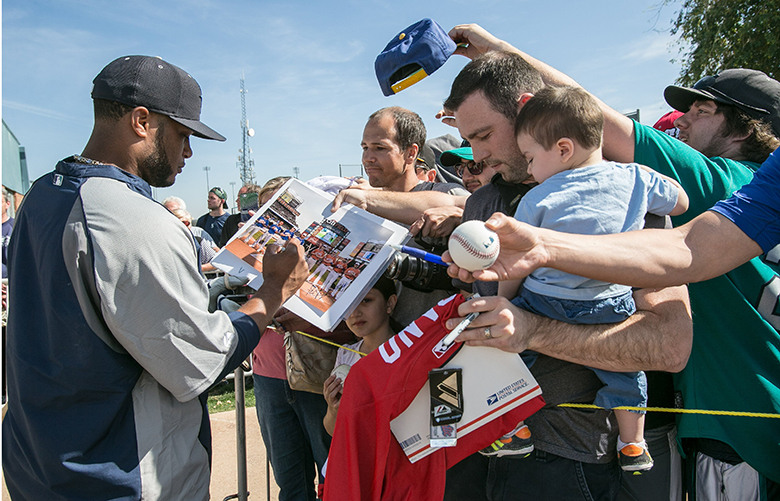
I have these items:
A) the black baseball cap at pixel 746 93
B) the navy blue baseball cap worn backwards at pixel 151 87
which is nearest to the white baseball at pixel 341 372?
the navy blue baseball cap worn backwards at pixel 151 87

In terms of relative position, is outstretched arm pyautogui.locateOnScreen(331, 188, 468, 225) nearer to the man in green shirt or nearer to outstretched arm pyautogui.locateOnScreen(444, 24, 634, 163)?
outstretched arm pyautogui.locateOnScreen(444, 24, 634, 163)

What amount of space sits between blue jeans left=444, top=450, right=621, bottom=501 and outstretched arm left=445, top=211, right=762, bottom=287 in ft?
2.31

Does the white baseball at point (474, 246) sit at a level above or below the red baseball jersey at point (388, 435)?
above

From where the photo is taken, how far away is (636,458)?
5.21ft

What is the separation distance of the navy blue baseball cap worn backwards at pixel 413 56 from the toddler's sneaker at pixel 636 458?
179 centimetres

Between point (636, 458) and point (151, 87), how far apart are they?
7.29 feet

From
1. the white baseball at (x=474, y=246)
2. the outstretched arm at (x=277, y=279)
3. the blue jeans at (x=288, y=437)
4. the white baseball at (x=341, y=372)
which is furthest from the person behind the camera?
the blue jeans at (x=288, y=437)

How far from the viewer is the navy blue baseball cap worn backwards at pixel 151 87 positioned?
1.79 meters

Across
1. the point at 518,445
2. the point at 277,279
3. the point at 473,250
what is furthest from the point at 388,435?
the point at 277,279

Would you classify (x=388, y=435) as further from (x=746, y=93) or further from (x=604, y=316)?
(x=746, y=93)

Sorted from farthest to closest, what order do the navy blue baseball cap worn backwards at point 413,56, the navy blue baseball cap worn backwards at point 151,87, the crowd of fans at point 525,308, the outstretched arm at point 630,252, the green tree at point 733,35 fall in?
1. the green tree at point 733,35
2. the navy blue baseball cap worn backwards at point 413,56
3. the navy blue baseball cap worn backwards at point 151,87
4. the crowd of fans at point 525,308
5. the outstretched arm at point 630,252

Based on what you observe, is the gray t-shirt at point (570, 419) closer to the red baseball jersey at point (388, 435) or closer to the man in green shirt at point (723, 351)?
the red baseball jersey at point (388, 435)

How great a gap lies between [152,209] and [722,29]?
36.1 ft

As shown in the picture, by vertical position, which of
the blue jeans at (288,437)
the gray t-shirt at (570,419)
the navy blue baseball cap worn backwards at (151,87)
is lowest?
the blue jeans at (288,437)
